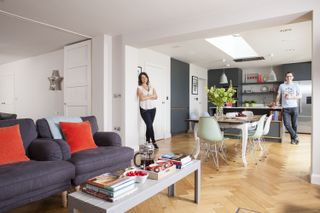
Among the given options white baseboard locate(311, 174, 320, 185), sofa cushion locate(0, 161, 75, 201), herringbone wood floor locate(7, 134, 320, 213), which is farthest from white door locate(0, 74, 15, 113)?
white baseboard locate(311, 174, 320, 185)

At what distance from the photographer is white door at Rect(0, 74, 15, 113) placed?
24.2 ft

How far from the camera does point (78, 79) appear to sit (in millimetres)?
4926

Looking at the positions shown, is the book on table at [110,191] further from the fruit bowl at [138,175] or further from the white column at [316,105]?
the white column at [316,105]

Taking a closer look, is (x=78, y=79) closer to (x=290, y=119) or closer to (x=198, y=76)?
(x=198, y=76)

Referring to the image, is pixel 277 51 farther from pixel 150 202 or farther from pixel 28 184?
pixel 28 184

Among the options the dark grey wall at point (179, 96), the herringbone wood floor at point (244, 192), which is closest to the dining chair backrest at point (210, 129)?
the herringbone wood floor at point (244, 192)

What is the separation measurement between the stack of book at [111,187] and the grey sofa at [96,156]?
0.81m

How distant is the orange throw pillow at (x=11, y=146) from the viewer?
78.0 inches

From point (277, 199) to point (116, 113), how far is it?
126 inches

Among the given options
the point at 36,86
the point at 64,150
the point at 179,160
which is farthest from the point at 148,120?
the point at 36,86


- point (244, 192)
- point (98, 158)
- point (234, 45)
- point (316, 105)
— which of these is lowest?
point (244, 192)

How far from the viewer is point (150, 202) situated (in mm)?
2199

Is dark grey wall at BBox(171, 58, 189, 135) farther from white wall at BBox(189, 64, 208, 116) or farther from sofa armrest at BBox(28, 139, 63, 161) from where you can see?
sofa armrest at BBox(28, 139, 63, 161)

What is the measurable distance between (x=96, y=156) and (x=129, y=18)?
235cm
